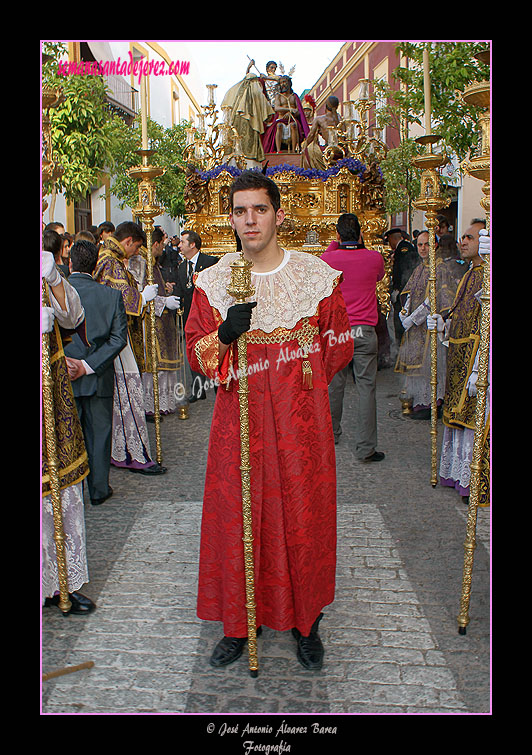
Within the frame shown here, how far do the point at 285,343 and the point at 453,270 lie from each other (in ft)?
15.2

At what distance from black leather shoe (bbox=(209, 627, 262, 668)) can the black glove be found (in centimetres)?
143

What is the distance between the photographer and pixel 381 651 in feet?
10.1

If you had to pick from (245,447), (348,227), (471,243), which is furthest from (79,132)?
(245,447)

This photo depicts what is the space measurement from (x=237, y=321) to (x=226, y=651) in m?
1.53

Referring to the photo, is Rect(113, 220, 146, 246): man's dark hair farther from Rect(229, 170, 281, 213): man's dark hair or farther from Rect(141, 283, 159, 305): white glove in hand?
Rect(229, 170, 281, 213): man's dark hair

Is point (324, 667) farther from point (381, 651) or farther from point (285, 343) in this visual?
point (285, 343)

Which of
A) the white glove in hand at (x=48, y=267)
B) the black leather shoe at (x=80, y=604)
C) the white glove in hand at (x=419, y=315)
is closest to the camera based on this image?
the white glove in hand at (x=48, y=267)

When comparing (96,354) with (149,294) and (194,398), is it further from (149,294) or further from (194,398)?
(194,398)

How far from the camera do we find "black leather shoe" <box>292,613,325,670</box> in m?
2.93

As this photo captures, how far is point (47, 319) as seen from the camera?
308cm

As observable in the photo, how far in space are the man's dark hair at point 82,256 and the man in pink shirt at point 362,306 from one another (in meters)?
2.11

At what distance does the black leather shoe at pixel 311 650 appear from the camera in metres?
2.93

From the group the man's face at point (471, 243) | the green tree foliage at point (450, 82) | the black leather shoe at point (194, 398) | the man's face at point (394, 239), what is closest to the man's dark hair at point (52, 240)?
the man's face at point (471, 243)

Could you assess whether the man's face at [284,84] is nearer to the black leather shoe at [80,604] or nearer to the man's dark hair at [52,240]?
the man's dark hair at [52,240]
